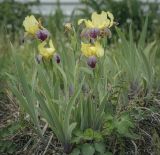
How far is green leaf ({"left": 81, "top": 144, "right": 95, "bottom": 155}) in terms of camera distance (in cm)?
243

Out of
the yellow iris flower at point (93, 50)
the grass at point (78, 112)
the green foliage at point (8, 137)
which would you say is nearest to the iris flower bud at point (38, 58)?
the grass at point (78, 112)

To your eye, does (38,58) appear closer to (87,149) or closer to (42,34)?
(42,34)

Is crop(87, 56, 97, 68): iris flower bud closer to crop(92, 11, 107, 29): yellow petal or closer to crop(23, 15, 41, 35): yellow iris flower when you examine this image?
crop(92, 11, 107, 29): yellow petal

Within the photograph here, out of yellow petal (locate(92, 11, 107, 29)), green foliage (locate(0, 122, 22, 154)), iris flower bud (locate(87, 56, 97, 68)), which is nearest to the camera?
iris flower bud (locate(87, 56, 97, 68))

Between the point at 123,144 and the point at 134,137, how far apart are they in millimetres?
75

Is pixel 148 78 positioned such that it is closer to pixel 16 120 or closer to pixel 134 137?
pixel 134 137

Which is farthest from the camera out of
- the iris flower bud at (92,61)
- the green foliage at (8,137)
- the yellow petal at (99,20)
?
the green foliage at (8,137)

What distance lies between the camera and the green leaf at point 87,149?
7.98ft

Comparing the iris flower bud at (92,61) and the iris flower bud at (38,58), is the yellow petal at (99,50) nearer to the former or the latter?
the iris flower bud at (92,61)

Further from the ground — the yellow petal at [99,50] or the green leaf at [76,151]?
the yellow petal at [99,50]

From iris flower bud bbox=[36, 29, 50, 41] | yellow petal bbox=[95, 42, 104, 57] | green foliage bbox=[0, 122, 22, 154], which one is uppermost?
iris flower bud bbox=[36, 29, 50, 41]

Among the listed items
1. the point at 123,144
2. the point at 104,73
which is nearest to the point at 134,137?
the point at 123,144

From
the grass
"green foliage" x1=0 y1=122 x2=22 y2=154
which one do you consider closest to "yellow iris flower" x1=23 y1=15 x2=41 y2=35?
the grass

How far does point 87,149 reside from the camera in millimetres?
2449
